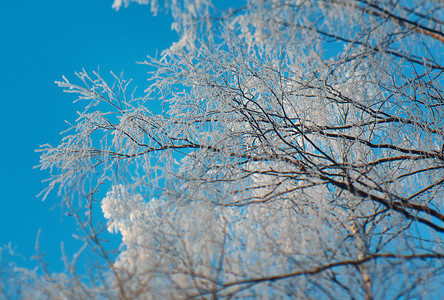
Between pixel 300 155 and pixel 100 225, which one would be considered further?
pixel 300 155

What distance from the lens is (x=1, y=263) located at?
2.55m

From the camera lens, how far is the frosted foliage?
7.09 ft

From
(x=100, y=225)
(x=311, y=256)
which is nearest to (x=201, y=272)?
(x=311, y=256)

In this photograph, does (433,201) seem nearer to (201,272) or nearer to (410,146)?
(410,146)

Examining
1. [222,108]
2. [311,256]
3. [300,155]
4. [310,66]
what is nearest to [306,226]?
[311,256]

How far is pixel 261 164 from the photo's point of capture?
3.37 meters

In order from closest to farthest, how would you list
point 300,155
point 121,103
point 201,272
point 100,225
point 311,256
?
point 201,272
point 311,256
point 100,225
point 300,155
point 121,103

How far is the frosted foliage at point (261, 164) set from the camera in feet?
7.09

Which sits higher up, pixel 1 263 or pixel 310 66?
pixel 310 66

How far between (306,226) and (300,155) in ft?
2.65

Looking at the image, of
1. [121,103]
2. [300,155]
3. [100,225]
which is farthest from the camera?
[121,103]

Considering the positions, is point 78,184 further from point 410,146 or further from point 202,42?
point 410,146

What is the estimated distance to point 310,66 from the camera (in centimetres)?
325

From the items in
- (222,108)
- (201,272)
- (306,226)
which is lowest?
(201,272)
